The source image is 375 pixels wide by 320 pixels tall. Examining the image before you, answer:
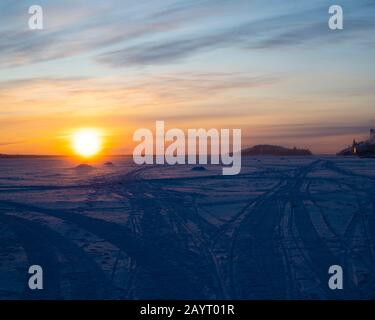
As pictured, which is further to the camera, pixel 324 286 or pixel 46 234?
pixel 46 234

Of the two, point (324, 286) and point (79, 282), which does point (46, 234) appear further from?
point (324, 286)

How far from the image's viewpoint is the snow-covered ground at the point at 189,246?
20.7ft

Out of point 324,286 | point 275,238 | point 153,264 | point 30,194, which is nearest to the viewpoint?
point 324,286

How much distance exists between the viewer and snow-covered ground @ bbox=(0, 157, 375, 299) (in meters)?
6.32

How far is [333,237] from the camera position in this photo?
9039 millimetres

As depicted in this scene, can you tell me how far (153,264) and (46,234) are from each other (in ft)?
9.88

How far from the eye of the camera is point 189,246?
8.41 metres
